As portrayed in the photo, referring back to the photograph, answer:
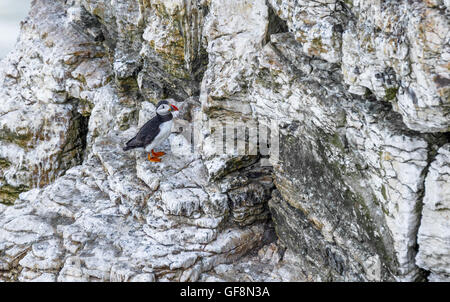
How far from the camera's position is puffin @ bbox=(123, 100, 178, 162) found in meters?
8.35

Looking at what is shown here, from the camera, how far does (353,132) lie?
532 centimetres

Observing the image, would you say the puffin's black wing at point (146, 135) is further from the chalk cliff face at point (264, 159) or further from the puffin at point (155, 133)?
the chalk cliff face at point (264, 159)

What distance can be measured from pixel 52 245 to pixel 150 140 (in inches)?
105

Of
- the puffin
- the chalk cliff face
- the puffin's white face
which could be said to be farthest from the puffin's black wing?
the chalk cliff face

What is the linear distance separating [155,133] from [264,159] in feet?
7.52

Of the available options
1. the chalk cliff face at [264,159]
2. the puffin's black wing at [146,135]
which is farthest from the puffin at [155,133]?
the chalk cliff face at [264,159]

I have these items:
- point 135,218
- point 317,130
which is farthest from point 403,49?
point 135,218

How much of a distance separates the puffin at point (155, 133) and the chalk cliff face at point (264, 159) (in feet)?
1.18

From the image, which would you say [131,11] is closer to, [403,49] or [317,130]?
[317,130]

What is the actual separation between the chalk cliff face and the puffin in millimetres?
359

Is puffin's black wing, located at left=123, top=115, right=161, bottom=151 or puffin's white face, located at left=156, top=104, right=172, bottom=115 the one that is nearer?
puffin's black wing, located at left=123, top=115, right=161, bottom=151

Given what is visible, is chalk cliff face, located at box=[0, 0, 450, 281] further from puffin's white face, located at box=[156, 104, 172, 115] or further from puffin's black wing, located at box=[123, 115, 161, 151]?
puffin's white face, located at box=[156, 104, 172, 115]

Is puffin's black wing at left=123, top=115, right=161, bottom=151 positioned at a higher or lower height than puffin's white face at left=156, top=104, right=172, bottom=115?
lower

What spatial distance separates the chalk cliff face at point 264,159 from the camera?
4527 mm
